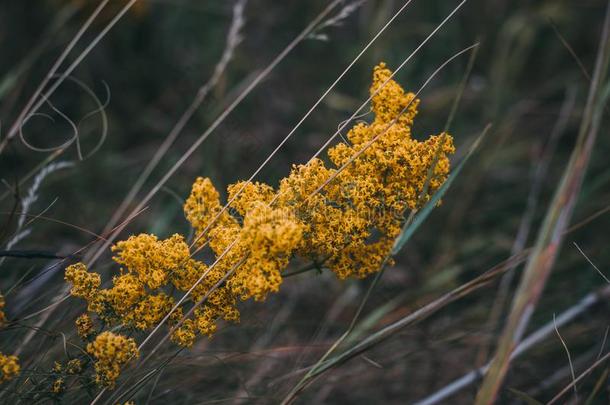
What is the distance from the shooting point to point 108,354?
44.6 inches

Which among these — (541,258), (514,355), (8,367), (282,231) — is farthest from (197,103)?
(514,355)

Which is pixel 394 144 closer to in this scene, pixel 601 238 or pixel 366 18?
pixel 601 238

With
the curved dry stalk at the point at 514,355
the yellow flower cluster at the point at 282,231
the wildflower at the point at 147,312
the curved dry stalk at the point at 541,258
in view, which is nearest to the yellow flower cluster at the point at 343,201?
the yellow flower cluster at the point at 282,231

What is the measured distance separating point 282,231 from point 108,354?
426 mm

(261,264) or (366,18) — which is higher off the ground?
(366,18)

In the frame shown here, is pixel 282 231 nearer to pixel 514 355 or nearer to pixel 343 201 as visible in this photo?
pixel 343 201

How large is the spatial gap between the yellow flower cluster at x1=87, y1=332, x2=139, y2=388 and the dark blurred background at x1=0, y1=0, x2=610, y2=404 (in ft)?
1.73

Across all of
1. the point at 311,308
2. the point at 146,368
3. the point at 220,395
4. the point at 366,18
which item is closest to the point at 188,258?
the point at 146,368

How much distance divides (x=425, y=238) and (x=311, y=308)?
793 mm

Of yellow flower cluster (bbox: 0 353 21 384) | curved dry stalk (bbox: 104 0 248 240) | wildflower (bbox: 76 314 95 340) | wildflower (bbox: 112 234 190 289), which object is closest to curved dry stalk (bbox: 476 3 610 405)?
wildflower (bbox: 112 234 190 289)

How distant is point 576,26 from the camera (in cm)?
411

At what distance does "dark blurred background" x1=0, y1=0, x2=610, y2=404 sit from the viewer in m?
2.29

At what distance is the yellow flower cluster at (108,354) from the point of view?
113 centimetres

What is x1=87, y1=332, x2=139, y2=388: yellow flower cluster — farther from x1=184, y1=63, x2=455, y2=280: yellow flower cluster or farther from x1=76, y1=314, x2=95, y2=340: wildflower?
x1=184, y1=63, x2=455, y2=280: yellow flower cluster
